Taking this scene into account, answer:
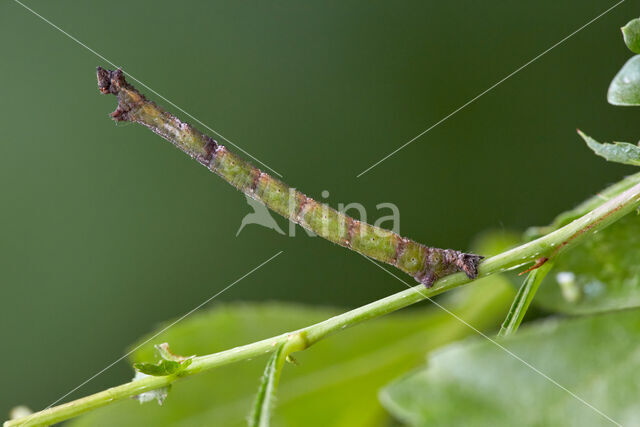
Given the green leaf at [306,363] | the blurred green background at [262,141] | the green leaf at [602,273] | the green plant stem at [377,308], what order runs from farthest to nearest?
the blurred green background at [262,141]
the green leaf at [306,363]
the green leaf at [602,273]
the green plant stem at [377,308]

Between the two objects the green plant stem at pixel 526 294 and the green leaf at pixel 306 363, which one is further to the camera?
the green leaf at pixel 306 363

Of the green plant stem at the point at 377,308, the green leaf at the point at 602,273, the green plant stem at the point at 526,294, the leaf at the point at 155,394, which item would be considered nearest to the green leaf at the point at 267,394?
the green plant stem at the point at 377,308

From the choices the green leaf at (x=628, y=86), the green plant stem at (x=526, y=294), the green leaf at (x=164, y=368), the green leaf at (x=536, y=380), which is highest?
the green leaf at (x=628, y=86)

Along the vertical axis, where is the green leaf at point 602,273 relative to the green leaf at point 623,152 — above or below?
below

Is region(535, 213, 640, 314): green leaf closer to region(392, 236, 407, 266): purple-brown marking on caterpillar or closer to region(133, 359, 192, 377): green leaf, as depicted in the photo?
region(392, 236, 407, 266): purple-brown marking on caterpillar

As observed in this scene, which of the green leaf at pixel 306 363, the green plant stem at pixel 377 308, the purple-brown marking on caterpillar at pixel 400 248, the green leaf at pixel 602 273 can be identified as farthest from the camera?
the green leaf at pixel 306 363

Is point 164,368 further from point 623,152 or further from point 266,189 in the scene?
point 623,152

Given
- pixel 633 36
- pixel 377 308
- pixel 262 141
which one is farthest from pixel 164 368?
pixel 262 141

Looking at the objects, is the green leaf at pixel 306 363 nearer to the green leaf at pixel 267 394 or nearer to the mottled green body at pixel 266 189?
the mottled green body at pixel 266 189
